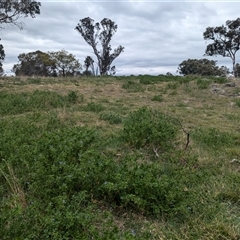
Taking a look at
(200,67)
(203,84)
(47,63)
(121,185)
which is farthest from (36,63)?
(121,185)

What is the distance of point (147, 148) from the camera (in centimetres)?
407

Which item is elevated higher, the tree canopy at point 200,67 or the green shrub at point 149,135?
the tree canopy at point 200,67

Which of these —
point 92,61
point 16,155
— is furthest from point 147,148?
point 92,61

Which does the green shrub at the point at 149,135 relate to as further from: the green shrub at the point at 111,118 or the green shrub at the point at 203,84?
the green shrub at the point at 203,84

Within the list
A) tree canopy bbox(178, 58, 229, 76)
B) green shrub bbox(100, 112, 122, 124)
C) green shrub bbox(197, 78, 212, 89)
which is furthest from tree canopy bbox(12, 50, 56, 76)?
green shrub bbox(100, 112, 122, 124)

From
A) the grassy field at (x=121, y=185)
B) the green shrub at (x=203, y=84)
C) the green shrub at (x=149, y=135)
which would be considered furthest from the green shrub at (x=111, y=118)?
the green shrub at (x=203, y=84)

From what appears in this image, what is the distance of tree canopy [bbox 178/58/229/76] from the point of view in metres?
37.6

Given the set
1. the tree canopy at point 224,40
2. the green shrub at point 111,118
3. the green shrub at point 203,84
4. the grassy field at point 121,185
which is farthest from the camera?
the tree canopy at point 224,40

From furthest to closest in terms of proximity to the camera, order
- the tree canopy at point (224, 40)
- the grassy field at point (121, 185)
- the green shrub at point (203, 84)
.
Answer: the tree canopy at point (224, 40), the green shrub at point (203, 84), the grassy field at point (121, 185)

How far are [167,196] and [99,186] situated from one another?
0.64 metres

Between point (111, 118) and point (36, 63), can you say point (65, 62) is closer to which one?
point (36, 63)

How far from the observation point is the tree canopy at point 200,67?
1480 inches

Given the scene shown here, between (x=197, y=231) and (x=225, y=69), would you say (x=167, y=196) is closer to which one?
(x=197, y=231)

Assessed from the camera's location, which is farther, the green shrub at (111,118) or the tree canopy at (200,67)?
the tree canopy at (200,67)
